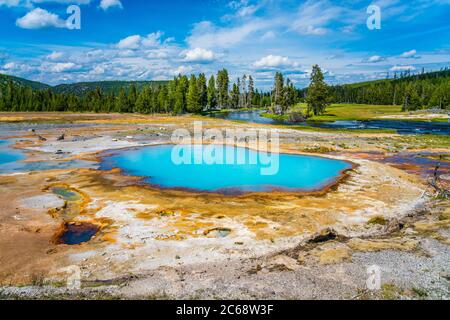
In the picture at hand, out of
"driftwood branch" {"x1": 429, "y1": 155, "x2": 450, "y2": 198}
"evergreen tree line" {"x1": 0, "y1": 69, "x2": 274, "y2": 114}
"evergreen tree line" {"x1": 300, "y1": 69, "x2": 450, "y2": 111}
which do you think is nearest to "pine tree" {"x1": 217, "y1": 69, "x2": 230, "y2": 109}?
"evergreen tree line" {"x1": 0, "y1": 69, "x2": 274, "y2": 114}

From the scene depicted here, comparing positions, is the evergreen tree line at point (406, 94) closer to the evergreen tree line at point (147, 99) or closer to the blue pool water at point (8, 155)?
the evergreen tree line at point (147, 99)

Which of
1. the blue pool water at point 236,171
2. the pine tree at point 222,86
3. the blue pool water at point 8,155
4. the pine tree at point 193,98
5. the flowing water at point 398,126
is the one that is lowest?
the blue pool water at point 236,171

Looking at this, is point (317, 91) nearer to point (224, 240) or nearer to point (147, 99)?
point (147, 99)
